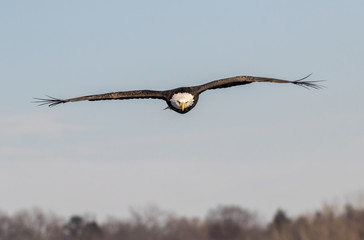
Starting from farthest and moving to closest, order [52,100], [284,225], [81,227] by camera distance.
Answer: [81,227] < [284,225] < [52,100]

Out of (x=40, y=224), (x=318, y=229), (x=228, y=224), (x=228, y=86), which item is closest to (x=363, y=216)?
(x=318, y=229)

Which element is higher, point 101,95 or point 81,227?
point 81,227

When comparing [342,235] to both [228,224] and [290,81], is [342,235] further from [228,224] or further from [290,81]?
[290,81]

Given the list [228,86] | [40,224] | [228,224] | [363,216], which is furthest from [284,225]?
[228,86]

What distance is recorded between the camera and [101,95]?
2488 cm

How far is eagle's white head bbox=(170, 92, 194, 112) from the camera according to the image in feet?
79.4

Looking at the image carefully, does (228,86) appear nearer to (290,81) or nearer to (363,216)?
(290,81)

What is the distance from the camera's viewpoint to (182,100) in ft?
79.4

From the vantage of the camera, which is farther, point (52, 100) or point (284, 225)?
point (284, 225)

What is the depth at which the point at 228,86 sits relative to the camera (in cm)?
2547

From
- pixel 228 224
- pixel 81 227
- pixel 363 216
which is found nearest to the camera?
pixel 363 216

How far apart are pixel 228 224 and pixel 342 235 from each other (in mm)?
23382

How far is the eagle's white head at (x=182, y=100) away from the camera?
24188mm

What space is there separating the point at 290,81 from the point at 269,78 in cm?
68
